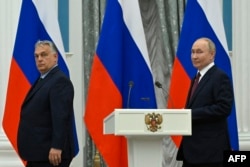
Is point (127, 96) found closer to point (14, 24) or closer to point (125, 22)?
point (125, 22)

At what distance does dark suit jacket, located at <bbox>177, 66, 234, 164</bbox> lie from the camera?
12.7 ft

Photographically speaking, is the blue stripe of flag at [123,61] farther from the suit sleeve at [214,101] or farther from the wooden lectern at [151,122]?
the wooden lectern at [151,122]

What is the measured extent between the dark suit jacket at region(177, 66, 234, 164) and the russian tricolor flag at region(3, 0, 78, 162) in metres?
1.44

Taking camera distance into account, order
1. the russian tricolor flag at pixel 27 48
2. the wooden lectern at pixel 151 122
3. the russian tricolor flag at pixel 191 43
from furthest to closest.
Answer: the russian tricolor flag at pixel 27 48 < the russian tricolor flag at pixel 191 43 < the wooden lectern at pixel 151 122

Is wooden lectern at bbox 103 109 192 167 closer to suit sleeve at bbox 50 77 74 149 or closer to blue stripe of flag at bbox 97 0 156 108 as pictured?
suit sleeve at bbox 50 77 74 149

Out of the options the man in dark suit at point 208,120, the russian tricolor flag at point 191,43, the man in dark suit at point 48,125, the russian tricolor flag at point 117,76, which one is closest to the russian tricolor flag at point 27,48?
the russian tricolor flag at point 117,76

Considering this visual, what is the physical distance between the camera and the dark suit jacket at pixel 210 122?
3.86 metres

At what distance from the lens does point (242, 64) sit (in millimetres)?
5848

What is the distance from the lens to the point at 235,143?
194 inches

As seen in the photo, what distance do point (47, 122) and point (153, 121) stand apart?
26.2 inches

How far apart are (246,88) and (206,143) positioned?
6.79 feet

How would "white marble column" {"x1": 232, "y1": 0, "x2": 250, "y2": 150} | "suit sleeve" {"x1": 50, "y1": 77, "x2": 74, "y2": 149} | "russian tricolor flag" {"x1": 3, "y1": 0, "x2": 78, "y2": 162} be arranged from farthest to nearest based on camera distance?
"white marble column" {"x1": 232, "y1": 0, "x2": 250, "y2": 150}, "russian tricolor flag" {"x1": 3, "y1": 0, "x2": 78, "y2": 162}, "suit sleeve" {"x1": 50, "y1": 77, "x2": 74, "y2": 149}

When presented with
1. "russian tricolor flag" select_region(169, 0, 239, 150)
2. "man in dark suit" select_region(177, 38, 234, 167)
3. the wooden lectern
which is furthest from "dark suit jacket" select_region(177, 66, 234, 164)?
"russian tricolor flag" select_region(169, 0, 239, 150)

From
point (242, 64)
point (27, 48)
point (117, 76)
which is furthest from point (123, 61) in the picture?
point (242, 64)
